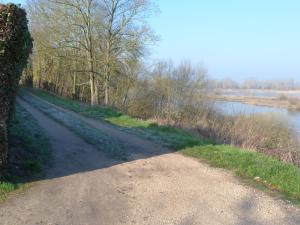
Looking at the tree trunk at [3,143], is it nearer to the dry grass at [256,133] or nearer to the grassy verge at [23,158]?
the grassy verge at [23,158]

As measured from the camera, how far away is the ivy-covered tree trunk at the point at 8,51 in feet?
23.7

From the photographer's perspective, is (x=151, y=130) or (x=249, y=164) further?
(x=151, y=130)

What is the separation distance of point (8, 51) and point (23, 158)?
246 centimetres

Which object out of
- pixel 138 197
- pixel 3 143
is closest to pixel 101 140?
pixel 138 197

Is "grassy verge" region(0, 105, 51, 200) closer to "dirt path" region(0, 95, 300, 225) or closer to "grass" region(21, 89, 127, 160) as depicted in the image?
"dirt path" region(0, 95, 300, 225)

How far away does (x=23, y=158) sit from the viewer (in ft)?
29.4

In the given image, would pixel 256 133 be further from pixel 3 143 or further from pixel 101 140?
pixel 3 143

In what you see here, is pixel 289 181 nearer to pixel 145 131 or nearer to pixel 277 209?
pixel 277 209

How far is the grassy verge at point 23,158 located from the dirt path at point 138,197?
0.28 metres

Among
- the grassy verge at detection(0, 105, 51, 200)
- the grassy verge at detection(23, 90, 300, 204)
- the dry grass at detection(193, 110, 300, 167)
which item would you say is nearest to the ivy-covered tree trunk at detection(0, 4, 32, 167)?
the grassy verge at detection(0, 105, 51, 200)

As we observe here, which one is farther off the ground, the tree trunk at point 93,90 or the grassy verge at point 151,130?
the tree trunk at point 93,90

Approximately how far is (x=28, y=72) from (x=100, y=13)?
19.1m

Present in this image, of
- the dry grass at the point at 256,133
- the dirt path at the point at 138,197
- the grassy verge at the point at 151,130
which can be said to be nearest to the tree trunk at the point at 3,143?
the dirt path at the point at 138,197

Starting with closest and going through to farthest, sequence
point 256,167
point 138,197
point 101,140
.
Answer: point 138,197 → point 256,167 → point 101,140
